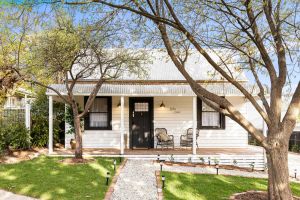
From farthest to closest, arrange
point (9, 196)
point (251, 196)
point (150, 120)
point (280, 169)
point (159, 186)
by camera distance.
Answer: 1. point (150, 120)
2. point (159, 186)
3. point (251, 196)
4. point (9, 196)
5. point (280, 169)

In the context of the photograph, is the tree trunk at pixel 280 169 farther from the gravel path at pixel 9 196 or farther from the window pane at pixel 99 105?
the window pane at pixel 99 105

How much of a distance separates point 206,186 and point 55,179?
4260 millimetres

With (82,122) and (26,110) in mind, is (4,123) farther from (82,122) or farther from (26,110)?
(82,122)

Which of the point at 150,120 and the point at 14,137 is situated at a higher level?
the point at 150,120

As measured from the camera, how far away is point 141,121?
1642 cm

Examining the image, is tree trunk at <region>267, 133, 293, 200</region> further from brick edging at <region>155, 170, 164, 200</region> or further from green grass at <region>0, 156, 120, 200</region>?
green grass at <region>0, 156, 120, 200</region>

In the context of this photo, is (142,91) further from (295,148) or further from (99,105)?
(295,148)

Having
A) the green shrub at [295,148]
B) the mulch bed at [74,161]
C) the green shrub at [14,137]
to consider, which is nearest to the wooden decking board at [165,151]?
the green shrub at [14,137]

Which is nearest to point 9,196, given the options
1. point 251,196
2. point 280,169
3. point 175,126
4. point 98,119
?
point 251,196

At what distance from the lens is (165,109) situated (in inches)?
652

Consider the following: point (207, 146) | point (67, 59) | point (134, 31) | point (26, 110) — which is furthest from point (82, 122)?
point (134, 31)

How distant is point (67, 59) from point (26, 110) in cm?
529

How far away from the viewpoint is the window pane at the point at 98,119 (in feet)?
54.0

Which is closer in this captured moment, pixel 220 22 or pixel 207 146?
pixel 220 22
